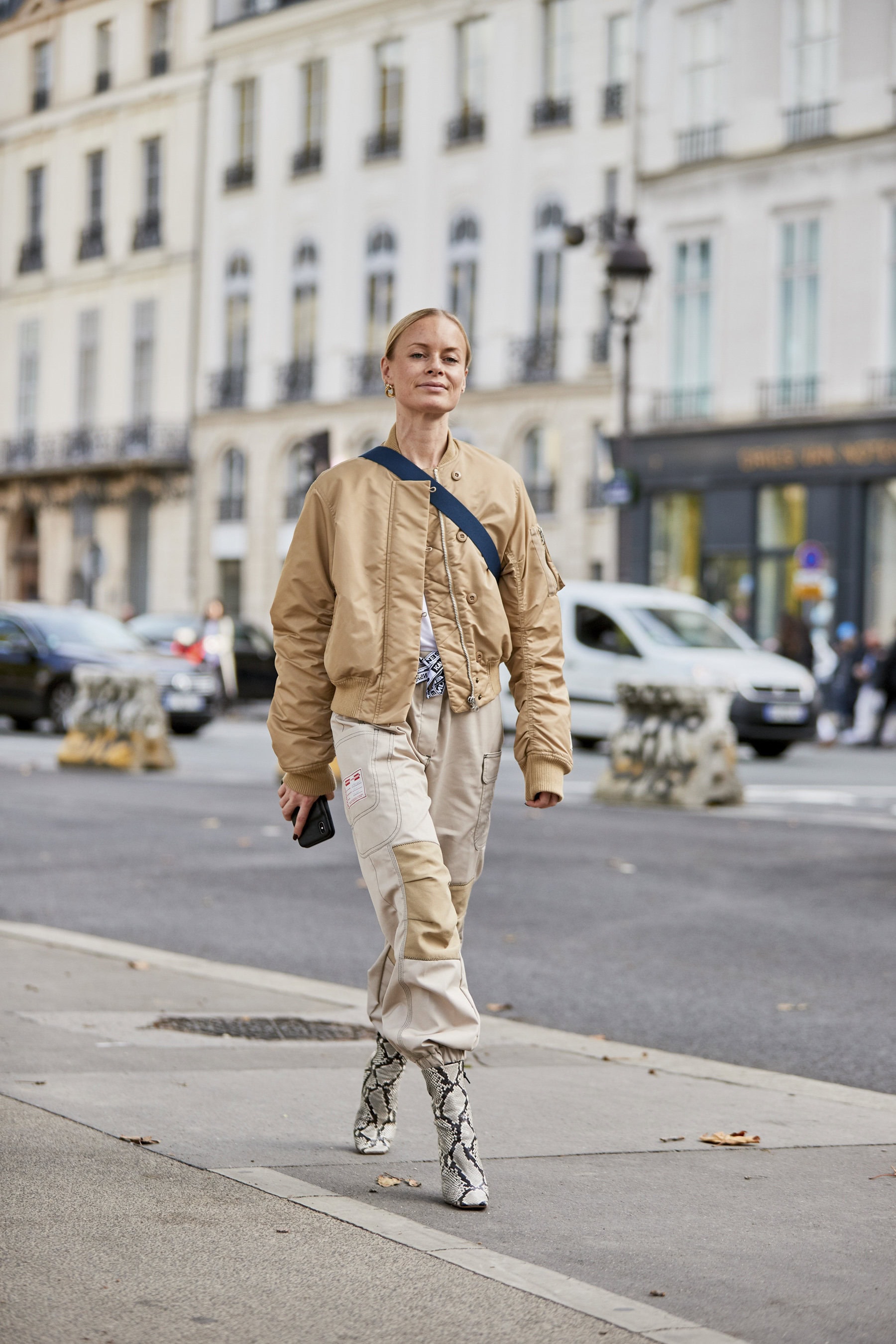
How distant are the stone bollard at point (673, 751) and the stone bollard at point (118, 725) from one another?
14.3ft

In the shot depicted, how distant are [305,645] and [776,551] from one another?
28.4m

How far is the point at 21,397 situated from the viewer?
52.1 metres

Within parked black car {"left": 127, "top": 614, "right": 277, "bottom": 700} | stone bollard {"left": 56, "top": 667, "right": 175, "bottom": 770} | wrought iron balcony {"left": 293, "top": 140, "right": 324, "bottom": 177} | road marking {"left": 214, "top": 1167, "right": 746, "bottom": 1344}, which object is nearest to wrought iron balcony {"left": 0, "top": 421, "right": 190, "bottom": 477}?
wrought iron balcony {"left": 293, "top": 140, "right": 324, "bottom": 177}

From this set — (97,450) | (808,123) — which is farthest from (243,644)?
(97,450)

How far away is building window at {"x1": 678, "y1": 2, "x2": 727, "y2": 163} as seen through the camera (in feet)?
111

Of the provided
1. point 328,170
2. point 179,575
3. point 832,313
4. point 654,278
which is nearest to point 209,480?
point 179,575

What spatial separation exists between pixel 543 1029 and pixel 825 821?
25.0 ft

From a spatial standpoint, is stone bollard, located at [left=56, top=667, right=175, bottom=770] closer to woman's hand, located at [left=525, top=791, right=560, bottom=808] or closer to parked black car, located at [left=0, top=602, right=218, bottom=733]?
parked black car, located at [left=0, top=602, right=218, bottom=733]

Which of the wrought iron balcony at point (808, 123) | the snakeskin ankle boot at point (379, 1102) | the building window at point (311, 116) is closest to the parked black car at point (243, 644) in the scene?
the wrought iron balcony at point (808, 123)

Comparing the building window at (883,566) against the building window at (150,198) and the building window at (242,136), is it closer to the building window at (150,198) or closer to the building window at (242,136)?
the building window at (242,136)

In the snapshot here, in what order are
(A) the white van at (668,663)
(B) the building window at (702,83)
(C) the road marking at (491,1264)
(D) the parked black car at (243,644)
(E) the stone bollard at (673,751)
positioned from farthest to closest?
(B) the building window at (702,83) < (D) the parked black car at (243,644) < (A) the white van at (668,663) < (E) the stone bollard at (673,751) < (C) the road marking at (491,1264)

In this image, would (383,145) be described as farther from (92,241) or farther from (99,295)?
(92,241)

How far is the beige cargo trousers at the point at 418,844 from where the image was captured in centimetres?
439

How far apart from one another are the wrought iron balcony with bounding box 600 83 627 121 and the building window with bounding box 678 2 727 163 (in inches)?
77.0
